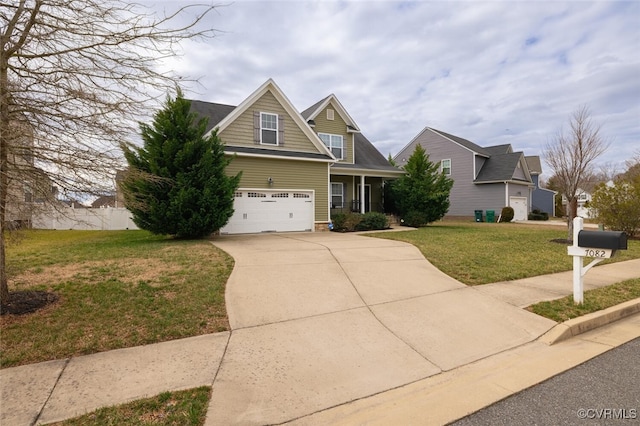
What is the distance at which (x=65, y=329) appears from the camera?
4250 mm

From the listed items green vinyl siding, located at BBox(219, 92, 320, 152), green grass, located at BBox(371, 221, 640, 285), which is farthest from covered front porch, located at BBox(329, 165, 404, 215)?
green grass, located at BBox(371, 221, 640, 285)

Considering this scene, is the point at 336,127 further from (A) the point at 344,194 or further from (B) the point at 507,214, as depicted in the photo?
(B) the point at 507,214

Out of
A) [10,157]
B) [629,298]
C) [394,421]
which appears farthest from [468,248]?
[10,157]

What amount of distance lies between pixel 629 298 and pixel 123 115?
8949 millimetres

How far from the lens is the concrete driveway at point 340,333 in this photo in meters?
3.18

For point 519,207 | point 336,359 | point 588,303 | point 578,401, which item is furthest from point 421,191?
point 578,401

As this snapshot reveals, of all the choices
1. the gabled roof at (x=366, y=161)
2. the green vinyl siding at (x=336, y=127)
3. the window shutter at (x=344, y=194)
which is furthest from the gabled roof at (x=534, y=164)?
the window shutter at (x=344, y=194)

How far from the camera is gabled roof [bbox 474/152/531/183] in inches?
1053

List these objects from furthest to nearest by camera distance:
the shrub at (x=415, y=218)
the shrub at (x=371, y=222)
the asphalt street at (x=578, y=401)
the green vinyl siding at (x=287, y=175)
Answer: the shrub at (x=415, y=218) < the shrub at (x=371, y=222) < the green vinyl siding at (x=287, y=175) < the asphalt street at (x=578, y=401)

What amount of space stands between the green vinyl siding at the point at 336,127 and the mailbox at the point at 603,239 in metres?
15.0

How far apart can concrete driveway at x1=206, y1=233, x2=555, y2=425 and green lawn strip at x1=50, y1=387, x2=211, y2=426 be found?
0.12 metres

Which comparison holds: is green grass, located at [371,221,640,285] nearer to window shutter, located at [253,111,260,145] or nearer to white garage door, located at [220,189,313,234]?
white garage door, located at [220,189,313,234]

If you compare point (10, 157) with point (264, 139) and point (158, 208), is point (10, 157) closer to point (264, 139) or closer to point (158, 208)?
point (158, 208)
